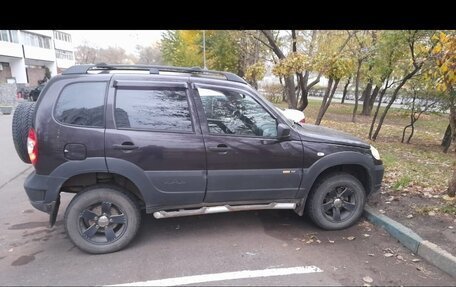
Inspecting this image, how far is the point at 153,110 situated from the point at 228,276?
6.22 ft

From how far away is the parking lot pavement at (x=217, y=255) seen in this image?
301 cm

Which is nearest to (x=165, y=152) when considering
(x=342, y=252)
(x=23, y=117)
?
(x=23, y=117)

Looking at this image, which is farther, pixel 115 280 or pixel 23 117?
pixel 23 117

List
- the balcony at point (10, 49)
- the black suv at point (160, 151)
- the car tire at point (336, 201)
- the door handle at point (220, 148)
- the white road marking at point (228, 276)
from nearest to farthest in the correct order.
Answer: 1. the white road marking at point (228, 276)
2. the black suv at point (160, 151)
3. the door handle at point (220, 148)
4. the car tire at point (336, 201)
5. the balcony at point (10, 49)

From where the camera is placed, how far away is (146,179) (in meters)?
3.42

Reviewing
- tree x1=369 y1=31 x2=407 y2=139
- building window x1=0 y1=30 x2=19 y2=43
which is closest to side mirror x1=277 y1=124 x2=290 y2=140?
tree x1=369 y1=31 x2=407 y2=139

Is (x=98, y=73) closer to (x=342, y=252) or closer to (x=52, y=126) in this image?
(x=52, y=126)

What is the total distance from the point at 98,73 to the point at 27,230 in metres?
2.24

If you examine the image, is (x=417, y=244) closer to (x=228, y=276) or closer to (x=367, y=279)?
(x=367, y=279)

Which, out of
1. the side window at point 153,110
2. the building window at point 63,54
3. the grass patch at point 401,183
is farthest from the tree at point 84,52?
the grass patch at point 401,183

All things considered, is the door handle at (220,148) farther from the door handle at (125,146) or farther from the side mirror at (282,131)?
the door handle at (125,146)

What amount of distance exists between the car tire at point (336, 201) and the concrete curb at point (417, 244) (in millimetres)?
281

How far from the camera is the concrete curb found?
3162mm

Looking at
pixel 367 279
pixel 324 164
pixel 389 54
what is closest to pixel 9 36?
pixel 389 54
